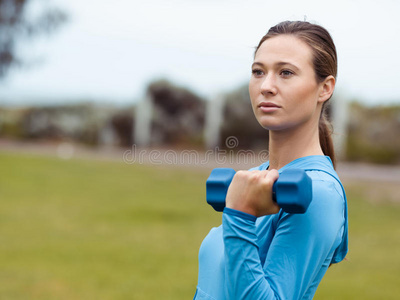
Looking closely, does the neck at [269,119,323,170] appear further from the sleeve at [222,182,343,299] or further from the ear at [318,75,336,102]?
the sleeve at [222,182,343,299]

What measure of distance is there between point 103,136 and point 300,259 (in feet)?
64.0

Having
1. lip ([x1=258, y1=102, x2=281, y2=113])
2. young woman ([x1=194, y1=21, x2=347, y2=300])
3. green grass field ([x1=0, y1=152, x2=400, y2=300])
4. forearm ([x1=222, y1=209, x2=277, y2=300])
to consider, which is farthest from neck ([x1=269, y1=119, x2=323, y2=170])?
green grass field ([x1=0, y1=152, x2=400, y2=300])

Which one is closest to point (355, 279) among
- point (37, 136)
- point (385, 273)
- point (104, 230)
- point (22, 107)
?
point (385, 273)

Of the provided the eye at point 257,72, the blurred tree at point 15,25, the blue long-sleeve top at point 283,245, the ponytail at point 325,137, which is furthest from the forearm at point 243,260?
the blurred tree at point 15,25

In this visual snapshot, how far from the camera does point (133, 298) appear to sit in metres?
5.65

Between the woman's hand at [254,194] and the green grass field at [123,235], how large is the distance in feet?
15.3

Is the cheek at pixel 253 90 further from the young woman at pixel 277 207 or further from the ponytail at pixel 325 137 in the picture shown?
the ponytail at pixel 325 137


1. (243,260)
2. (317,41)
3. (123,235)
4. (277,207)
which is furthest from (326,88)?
(123,235)

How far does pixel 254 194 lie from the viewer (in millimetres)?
1274

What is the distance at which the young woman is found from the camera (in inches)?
50.2

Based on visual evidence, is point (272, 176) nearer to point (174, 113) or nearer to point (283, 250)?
point (283, 250)

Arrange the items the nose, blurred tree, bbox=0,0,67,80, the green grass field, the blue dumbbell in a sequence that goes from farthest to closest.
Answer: blurred tree, bbox=0,0,67,80 → the green grass field → the nose → the blue dumbbell

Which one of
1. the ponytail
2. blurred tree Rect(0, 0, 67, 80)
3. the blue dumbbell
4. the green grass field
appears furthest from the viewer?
blurred tree Rect(0, 0, 67, 80)

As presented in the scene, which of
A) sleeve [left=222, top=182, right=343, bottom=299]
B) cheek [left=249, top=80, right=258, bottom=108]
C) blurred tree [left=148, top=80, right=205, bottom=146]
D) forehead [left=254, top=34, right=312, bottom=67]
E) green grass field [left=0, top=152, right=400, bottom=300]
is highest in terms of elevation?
forehead [left=254, top=34, right=312, bottom=67]
